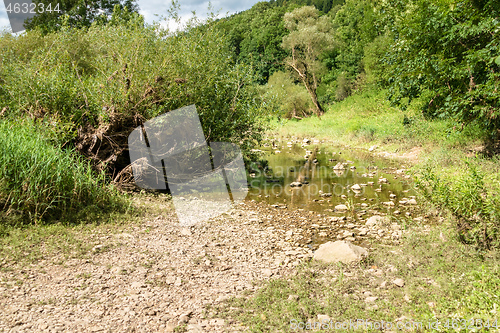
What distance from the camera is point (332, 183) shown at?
36.6ft

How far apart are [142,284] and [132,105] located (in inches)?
218

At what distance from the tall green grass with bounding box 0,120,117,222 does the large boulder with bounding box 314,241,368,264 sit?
448 centimetres

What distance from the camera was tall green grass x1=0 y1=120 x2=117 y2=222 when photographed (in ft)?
19.5

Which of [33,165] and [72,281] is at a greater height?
[33,165]

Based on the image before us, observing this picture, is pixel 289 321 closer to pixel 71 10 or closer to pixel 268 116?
pixel 268 116

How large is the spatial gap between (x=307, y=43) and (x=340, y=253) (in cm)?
3187

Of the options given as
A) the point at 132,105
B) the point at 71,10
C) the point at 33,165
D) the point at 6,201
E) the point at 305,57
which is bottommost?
the point at 6,201

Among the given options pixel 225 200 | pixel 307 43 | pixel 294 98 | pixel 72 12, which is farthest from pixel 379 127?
pixel 72 12

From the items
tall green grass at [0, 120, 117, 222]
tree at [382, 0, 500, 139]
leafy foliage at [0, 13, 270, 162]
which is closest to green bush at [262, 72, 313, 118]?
tree at [382, 0, 500, 139]

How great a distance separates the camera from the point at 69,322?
3.61m

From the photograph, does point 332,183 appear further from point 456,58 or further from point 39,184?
point 39,184

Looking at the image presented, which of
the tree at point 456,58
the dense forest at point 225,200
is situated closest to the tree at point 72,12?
the dense forest at point 225,200

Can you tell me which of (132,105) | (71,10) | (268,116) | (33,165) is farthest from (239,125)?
(71,10)

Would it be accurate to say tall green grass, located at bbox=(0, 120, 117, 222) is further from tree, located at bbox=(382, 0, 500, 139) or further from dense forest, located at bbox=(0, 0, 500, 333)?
tree, located at bbox=(382, 0, 500, 139)
